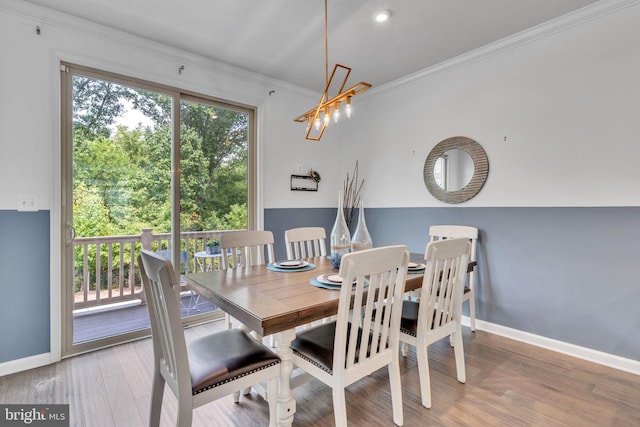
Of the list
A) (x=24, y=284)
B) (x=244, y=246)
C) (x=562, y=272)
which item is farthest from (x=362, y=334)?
(x=24, y=284)

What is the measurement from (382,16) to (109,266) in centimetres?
299

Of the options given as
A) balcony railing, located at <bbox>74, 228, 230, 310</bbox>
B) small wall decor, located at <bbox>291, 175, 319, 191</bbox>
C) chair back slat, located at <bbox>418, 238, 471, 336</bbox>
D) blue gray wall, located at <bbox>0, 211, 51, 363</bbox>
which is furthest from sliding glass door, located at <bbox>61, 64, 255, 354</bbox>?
chair back slat, located at <bbox>418, 238, 471, 336</bbox>

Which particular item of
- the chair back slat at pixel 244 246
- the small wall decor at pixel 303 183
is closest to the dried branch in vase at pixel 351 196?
the small wall decor at pixel 303 183

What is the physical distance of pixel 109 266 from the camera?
265 cm

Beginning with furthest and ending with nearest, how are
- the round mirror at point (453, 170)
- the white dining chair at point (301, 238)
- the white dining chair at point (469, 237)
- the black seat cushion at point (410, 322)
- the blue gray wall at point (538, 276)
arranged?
the round mirror at point (453, 170) < the white dining chair at point (469, 237) < the white dining chair at point (301, 238) < the blue gray wall at point (538, 276) < the black seat cushion at point (410, 322)

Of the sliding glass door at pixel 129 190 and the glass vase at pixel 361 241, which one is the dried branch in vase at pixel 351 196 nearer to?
the sliding glass door at pixel 129 190

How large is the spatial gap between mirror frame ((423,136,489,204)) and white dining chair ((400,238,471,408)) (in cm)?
126

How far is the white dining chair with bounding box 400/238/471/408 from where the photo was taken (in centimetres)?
172

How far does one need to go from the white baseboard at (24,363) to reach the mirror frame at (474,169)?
142 inches

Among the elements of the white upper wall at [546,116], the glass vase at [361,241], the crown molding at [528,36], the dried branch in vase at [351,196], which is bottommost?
the glass vase at [361,241]

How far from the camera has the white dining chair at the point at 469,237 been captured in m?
2.76

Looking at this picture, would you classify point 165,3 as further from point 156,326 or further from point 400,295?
point 400,295

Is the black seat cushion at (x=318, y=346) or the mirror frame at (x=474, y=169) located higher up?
the mirror frame at (x=474, y=169)

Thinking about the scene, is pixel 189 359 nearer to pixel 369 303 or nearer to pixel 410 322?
pixel 369 303
